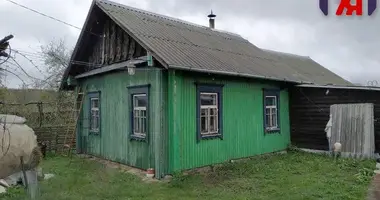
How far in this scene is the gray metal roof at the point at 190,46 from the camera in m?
8.48

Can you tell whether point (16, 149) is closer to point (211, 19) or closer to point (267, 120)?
point (267, 120)

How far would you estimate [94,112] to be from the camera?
1176cm

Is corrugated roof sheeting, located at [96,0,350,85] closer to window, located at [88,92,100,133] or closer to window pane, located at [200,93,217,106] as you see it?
window pane, located at [200,93,217,106]

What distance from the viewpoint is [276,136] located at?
463 inches

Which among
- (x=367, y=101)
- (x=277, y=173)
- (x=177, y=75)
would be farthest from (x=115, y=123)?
(x=367, y=101)

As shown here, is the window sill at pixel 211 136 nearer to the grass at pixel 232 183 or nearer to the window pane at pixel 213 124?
the window pane at pixel 213 124

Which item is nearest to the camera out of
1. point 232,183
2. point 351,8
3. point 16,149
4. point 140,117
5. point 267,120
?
point 16,149

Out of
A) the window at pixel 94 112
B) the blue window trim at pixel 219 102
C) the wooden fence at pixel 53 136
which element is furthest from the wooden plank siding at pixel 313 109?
the wooden fence at pixel 53 136

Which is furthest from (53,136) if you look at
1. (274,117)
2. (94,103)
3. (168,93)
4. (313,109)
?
(313,109)

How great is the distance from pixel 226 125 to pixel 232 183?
7.54 ft

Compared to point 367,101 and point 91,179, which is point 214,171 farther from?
point 367,101

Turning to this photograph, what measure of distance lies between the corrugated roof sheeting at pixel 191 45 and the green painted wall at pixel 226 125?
410mm

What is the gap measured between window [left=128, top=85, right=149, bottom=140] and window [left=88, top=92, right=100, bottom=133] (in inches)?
98.1

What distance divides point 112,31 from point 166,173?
16.3 ft
